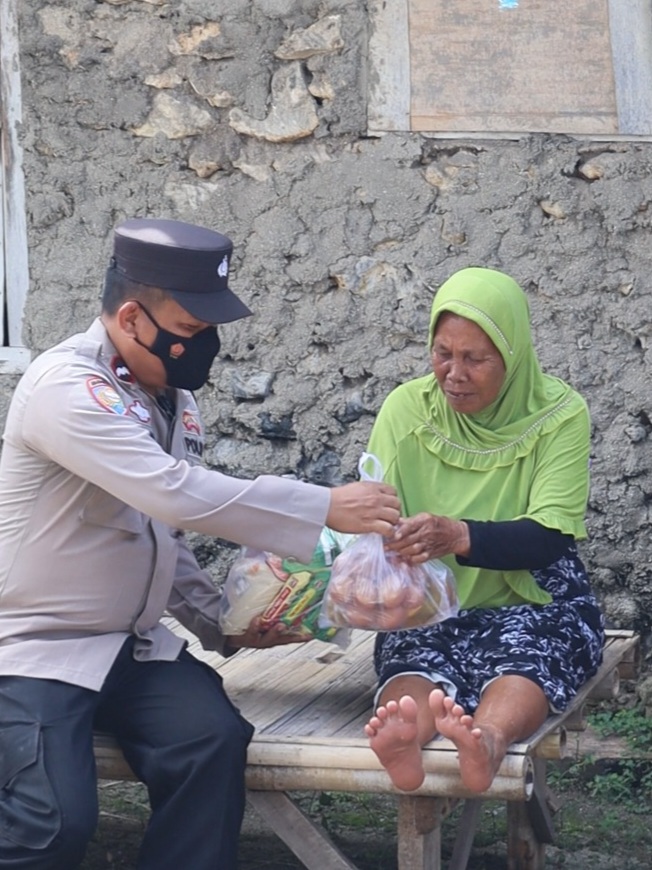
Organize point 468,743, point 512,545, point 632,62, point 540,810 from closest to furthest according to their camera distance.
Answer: point 468,743, point 512,545, point 540,810, point 632,62

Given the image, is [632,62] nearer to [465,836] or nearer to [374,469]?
[374,469]

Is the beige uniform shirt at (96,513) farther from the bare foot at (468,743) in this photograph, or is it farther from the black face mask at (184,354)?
the bare foot at (468,743)

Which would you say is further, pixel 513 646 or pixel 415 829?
pixel 513 646

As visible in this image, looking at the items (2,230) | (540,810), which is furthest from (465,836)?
(2,230)

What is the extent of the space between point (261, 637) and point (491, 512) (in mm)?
682

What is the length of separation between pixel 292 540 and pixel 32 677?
67cm

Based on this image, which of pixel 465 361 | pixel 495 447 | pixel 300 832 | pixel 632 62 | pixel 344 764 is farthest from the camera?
pixel 632 62

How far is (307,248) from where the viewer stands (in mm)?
4883

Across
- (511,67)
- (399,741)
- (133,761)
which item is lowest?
(133,761)

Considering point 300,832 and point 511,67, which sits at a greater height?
point 511,67

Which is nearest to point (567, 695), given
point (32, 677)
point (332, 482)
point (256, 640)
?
point (256, 640)

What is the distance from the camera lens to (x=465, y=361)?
11.5 ft

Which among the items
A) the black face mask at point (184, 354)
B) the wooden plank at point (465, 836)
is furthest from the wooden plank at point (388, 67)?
the wooden plank at point (465, 836)

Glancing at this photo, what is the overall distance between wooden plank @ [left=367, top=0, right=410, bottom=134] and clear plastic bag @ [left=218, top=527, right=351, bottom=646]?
189 centimetres
